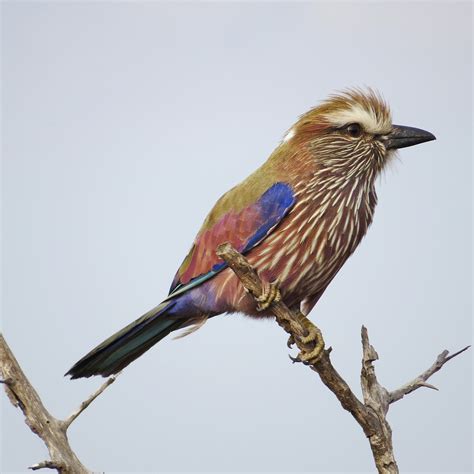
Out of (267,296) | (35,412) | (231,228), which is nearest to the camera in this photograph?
(35,412)

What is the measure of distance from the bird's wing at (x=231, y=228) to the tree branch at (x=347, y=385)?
76 centimetres

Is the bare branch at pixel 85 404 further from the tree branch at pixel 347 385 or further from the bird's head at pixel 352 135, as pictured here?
the bird's head at pixel 352 135

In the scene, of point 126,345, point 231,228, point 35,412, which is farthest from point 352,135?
point 35,412

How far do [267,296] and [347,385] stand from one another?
761 mm

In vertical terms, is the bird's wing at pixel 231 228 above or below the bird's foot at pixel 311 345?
above

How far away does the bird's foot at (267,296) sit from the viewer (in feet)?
16.9

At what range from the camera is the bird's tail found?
5.90m

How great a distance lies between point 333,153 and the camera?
6.11 m

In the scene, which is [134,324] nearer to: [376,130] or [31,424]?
[31,424]

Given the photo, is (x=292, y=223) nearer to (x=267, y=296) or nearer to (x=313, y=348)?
(x=267, y=296)

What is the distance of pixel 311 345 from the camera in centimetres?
520

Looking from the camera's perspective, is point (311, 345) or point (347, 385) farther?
point (311, 345)

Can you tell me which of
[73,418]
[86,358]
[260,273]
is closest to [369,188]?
[260,273]

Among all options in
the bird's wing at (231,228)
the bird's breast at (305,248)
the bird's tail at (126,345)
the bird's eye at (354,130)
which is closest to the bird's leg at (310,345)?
the bird's breast at (305,248)
